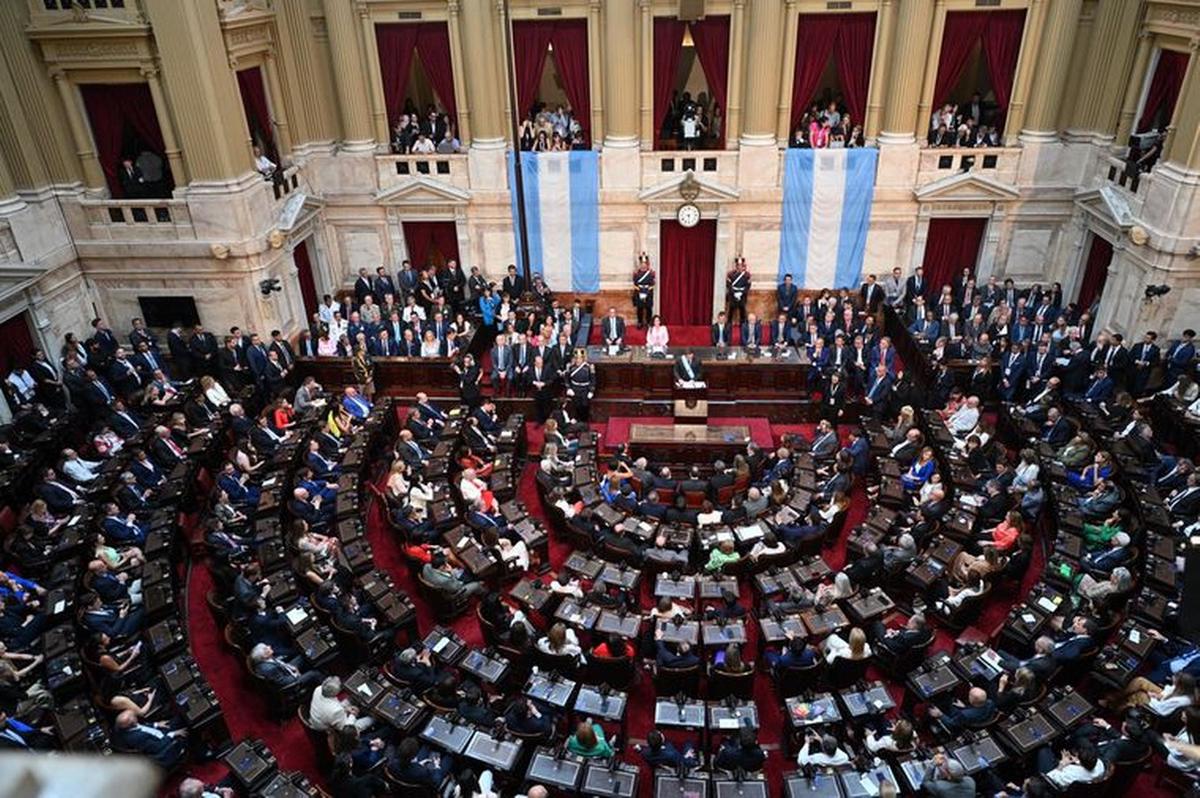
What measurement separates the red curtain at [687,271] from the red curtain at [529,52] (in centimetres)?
484

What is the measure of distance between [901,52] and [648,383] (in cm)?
1006

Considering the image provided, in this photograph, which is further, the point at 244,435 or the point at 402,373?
the point at 402,373

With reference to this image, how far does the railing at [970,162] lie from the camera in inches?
831

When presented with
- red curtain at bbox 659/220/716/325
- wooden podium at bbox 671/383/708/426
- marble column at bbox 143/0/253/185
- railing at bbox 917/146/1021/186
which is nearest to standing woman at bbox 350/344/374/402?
marble column at bbox 143/0/253/185

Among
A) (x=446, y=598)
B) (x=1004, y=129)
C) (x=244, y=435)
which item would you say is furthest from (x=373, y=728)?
(x=1004, y=129)

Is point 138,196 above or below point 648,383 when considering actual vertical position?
above

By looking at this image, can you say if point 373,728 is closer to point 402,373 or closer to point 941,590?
point 941,590

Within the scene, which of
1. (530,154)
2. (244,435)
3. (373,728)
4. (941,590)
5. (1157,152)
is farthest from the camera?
(530,154)

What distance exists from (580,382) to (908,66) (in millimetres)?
11114

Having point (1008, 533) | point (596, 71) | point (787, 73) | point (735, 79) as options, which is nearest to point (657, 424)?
point (1008, 533)

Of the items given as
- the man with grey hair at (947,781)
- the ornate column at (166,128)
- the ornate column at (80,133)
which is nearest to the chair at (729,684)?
the man with grey hair at (947,781)

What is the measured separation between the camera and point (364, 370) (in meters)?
19.0

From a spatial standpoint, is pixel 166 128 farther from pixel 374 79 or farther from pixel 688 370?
pixel 688 370

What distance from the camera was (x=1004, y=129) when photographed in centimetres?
2125
